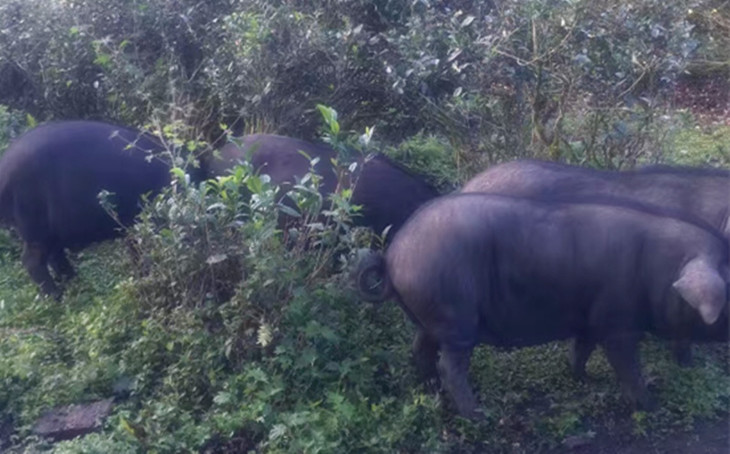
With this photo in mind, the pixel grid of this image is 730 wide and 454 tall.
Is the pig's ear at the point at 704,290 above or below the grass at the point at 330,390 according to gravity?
above

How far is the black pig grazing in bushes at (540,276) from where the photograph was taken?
489 cm

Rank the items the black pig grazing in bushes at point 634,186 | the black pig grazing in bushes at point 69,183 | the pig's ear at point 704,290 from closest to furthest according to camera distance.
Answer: the pig's ear at point 704,290, the black pig grazing in bushes at point 634,186, the black pig grazing in bushes at point 69,183

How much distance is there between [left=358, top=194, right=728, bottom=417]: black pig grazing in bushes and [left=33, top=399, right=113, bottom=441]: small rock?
4.52ft

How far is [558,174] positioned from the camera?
18.8 feet

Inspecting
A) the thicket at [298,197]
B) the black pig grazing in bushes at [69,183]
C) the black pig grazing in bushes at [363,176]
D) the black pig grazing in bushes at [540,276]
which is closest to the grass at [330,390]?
the thicket at [298,197]

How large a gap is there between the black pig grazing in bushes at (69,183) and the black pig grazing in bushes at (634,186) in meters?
2.00

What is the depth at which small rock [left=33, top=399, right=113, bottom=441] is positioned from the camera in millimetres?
4840

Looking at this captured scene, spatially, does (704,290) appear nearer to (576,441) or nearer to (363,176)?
(576,441)

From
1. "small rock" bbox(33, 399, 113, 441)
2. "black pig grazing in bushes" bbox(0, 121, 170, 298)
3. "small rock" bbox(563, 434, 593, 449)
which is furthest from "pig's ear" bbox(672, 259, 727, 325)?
"black pig grazing in bushes" bbox(0, 121, 170, 298)

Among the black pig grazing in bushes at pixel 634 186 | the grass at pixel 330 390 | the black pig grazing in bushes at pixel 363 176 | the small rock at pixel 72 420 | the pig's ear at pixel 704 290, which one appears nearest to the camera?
the pig's ear at pixel 704 290

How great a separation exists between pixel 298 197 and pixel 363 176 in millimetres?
1010

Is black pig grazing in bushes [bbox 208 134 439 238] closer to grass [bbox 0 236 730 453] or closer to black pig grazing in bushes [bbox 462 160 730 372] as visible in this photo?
black pig grazing in bushes [bbox 462 160 730 372]

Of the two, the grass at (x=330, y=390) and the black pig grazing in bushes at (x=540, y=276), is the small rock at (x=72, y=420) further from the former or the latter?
the black pig grazing in bushes at (x=540, y=276)

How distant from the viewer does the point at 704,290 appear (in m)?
4.55
